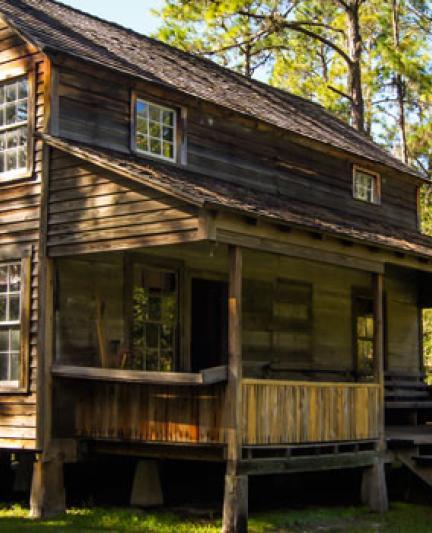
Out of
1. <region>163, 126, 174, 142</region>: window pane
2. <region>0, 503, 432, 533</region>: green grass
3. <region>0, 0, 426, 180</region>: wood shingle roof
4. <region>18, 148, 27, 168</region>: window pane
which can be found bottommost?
<region>0, 503, 432, 533</region>: green grass

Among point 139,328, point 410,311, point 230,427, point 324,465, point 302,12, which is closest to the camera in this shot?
point 230,427

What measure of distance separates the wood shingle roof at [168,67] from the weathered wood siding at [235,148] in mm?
243

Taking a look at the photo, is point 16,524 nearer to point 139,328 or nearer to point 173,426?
point 173,426

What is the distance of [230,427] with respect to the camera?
1170cm

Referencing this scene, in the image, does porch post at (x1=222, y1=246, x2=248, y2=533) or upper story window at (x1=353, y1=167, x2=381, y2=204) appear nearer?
porch post at (x1=222, y1=246, x2=248, y2=533)

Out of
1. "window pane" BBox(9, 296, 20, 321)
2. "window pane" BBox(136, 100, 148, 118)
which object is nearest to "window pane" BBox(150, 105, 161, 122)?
"window pane" BBox(136, 100, 148, 118)

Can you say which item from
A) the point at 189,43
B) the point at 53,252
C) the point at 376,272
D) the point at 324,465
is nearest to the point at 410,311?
the point at 376,272

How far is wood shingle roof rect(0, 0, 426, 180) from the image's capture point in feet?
48.3

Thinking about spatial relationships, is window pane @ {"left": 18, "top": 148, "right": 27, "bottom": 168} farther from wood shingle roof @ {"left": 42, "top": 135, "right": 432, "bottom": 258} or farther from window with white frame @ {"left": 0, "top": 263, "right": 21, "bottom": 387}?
window with white frame @ {"left": 0, "top": 263, "right": 21, "bottom": 387}

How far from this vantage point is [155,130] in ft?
50.1

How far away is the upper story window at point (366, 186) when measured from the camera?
67.3 feet

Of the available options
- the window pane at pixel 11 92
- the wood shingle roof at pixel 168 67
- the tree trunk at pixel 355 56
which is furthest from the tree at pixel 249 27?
the window pane at pixel 11 92

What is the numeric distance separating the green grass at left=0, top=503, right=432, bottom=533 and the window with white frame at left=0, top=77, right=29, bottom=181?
5.08m

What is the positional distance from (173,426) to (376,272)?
442cm
